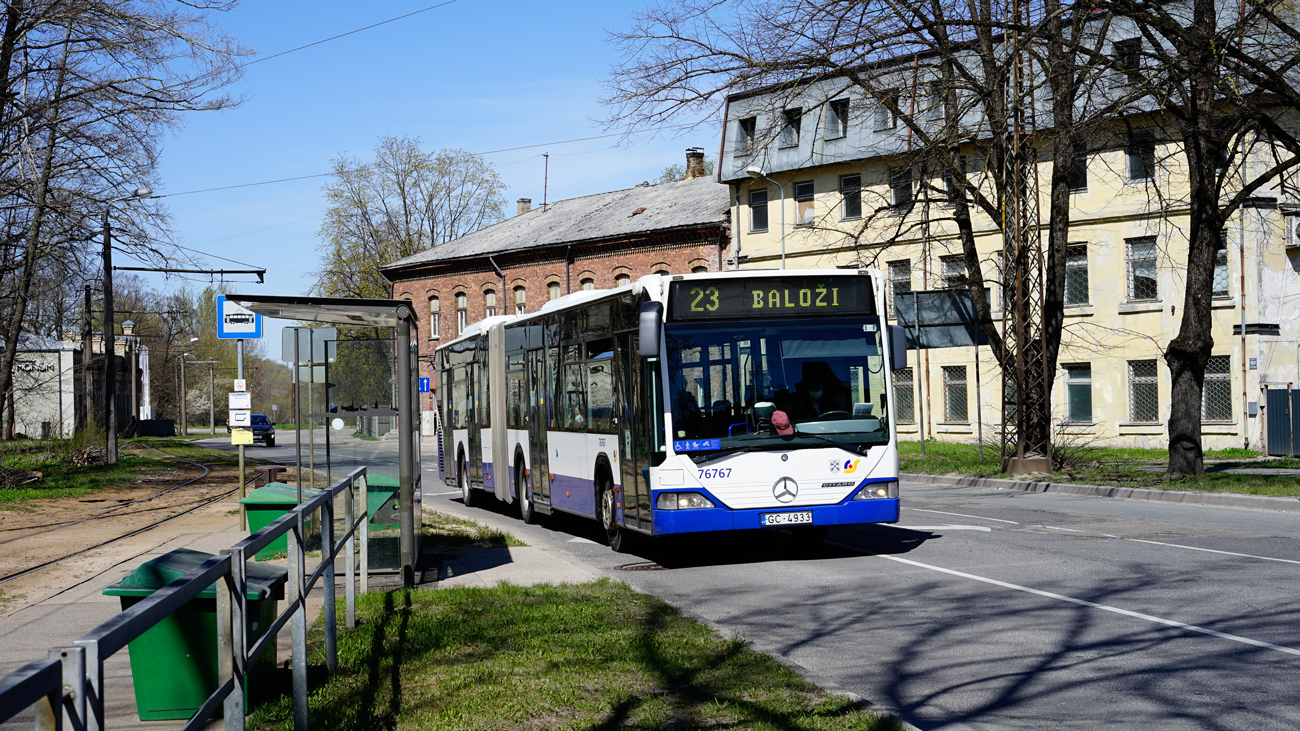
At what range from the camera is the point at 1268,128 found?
59.4 feet

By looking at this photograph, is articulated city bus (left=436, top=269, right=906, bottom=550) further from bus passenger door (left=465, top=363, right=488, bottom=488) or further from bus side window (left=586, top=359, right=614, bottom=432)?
bus passenger door (left=465, top=363, right=488, bottom=488)

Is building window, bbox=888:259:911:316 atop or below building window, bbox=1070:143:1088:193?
below

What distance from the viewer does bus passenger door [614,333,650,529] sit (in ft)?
41.4

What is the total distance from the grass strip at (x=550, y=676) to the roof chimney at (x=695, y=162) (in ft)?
160

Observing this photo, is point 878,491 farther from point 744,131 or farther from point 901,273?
point 744,131

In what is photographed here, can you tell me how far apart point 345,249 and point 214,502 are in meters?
48.8

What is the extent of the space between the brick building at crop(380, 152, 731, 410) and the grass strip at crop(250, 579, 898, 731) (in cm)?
3880

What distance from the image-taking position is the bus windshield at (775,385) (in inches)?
478

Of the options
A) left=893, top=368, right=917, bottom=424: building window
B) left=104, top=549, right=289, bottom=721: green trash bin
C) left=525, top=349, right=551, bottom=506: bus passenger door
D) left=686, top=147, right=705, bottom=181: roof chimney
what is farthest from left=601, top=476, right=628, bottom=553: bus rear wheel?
left=686, top=147, right=705, bottom=181: roof chimney

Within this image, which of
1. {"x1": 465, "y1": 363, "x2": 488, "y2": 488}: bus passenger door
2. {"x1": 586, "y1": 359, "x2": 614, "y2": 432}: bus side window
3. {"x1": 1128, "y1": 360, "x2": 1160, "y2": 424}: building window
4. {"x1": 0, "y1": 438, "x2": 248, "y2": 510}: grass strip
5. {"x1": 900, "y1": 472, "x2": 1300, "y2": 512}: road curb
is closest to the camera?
{"x1": 586, "y1": 359, "x2": 614, "y2": 432}: bus side window

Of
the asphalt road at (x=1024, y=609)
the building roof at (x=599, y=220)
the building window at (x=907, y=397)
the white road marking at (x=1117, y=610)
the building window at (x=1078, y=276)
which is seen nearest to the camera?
the asphalt road at (x=1024, y=609)

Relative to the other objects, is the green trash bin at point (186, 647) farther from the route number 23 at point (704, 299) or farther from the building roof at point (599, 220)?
the building roof at point (599, 220)

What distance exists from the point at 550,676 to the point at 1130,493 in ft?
54.5

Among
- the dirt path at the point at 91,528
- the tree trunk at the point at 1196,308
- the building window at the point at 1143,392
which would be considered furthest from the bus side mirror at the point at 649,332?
the building window at the point at 1143,392
